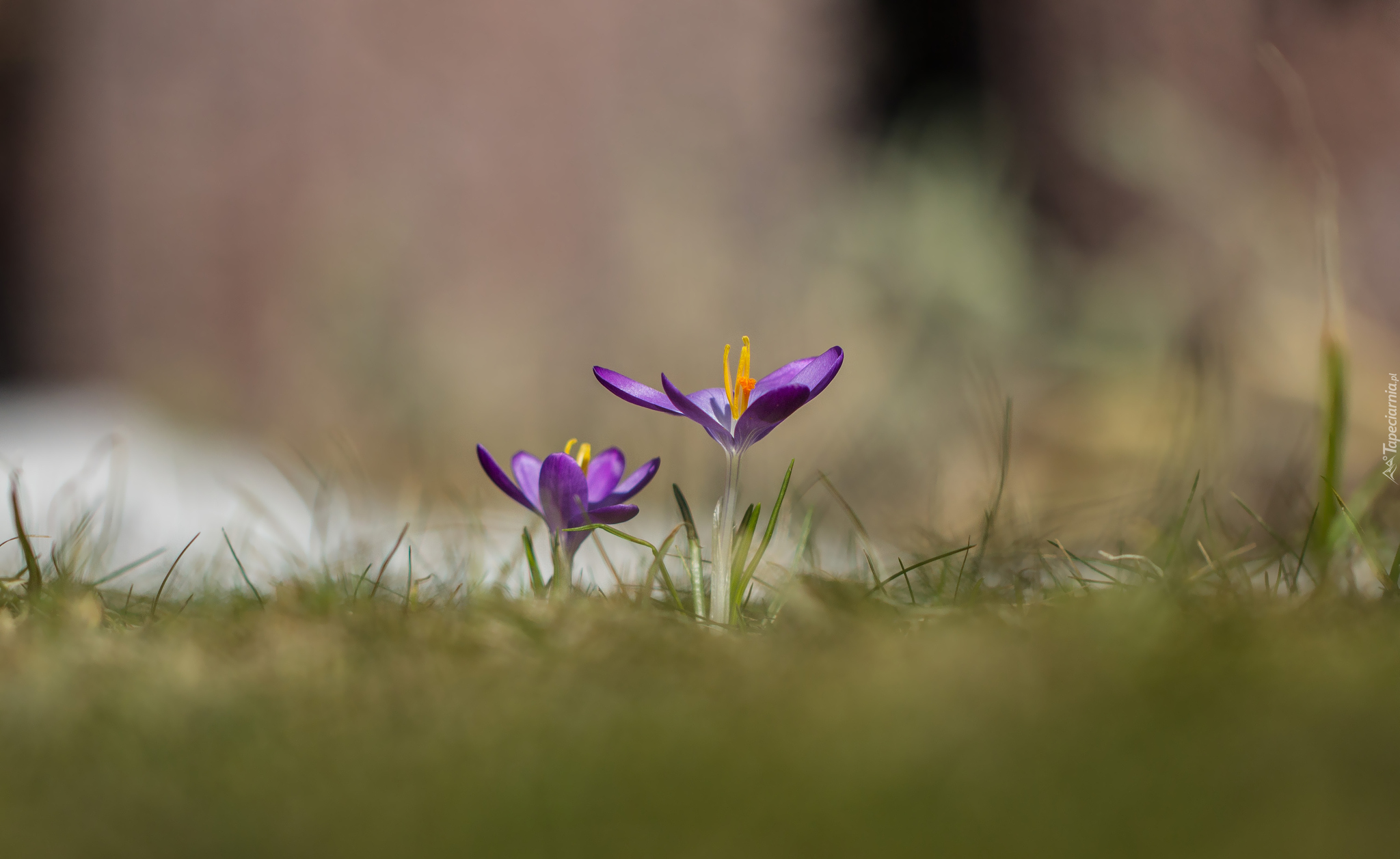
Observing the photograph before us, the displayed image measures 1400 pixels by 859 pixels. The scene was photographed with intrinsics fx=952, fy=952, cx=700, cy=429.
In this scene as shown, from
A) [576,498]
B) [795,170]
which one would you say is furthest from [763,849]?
[795,170]

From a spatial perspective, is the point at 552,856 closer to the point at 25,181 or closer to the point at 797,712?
the point at 797,712

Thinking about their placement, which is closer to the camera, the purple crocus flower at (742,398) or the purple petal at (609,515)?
the purple crocus flower at (742,398)

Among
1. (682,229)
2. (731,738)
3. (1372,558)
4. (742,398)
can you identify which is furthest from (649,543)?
(682,229)

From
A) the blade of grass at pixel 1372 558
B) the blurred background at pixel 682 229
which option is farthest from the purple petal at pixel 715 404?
the blurred background at pixel 682 229

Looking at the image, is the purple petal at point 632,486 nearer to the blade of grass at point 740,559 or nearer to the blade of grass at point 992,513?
the blade of grass at point 740,559

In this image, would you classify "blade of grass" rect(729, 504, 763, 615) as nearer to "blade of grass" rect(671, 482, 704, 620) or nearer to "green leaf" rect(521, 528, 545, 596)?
"blade of grass" rect(671, 482, 704, 620)

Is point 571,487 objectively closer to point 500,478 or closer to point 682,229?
point 500,478

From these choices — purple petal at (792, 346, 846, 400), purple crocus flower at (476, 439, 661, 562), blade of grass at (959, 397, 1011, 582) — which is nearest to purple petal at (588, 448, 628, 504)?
purple crocus flower at (476, 439, 661, 562)

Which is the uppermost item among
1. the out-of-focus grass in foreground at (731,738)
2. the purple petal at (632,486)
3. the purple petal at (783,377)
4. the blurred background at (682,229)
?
the blurred background at (682,229)
